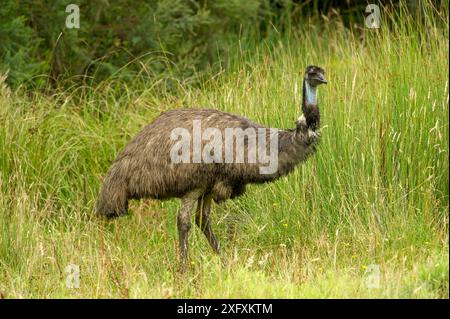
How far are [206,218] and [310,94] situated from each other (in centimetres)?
127

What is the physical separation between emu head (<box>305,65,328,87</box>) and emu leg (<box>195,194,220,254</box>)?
1.16 metres

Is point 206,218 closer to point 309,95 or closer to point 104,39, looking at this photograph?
point 309,95

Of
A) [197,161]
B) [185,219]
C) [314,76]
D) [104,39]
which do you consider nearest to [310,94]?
[314,76]

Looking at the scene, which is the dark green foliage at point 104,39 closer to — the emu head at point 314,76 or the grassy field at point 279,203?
the grassy field at point 279,203

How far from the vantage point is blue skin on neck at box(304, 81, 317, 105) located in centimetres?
734

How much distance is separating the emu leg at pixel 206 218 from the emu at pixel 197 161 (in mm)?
335

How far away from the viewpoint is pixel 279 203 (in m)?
8.14

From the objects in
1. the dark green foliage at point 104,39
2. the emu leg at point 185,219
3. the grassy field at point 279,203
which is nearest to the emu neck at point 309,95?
the grassy field at point 279,203

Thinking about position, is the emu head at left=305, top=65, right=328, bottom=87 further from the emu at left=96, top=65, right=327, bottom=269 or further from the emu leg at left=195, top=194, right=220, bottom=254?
the emu leg at left=195, top=194, right=220, bottom=254

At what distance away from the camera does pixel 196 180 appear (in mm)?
7352

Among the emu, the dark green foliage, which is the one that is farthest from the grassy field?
the dark green foliage

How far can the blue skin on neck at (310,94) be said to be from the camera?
289 inches

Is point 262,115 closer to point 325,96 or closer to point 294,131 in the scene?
point 325,96

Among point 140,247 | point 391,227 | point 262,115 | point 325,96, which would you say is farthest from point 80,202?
point 391,227
